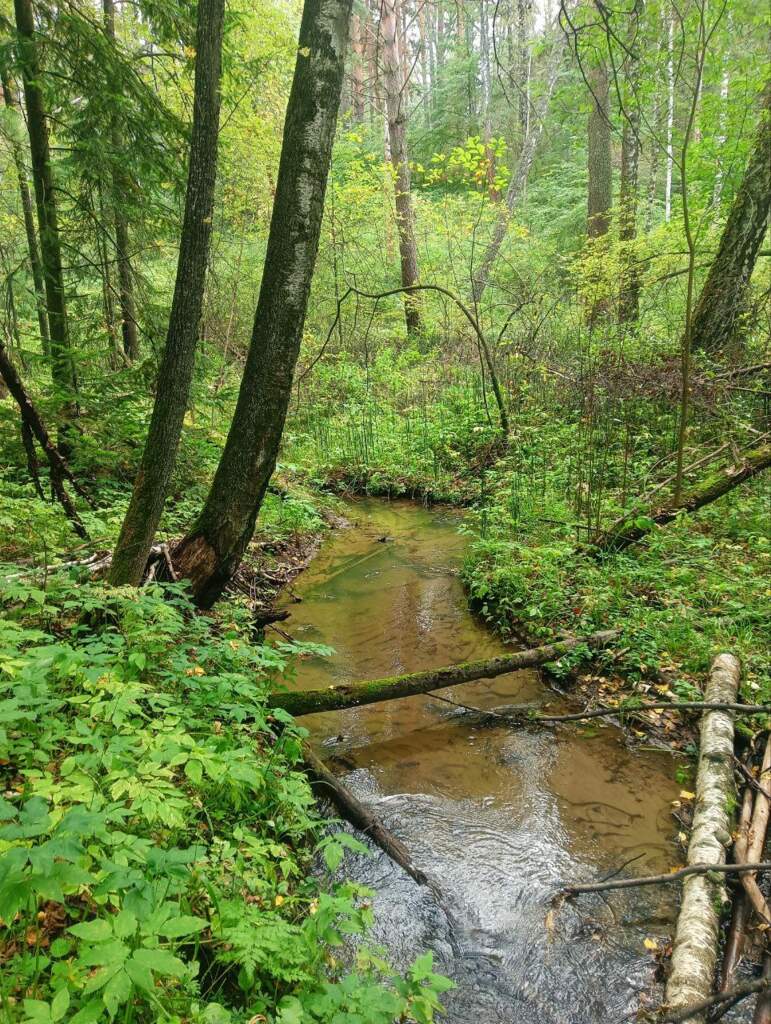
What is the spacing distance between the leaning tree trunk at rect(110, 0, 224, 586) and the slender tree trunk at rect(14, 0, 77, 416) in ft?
5.76

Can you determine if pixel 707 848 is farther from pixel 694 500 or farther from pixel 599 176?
pixel 599 176

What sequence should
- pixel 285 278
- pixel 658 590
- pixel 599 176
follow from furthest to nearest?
pixel 599 176, pixel 658 590, pixel 285 278

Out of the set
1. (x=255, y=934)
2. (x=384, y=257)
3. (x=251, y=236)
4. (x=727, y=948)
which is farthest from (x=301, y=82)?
(x=384, y=257)

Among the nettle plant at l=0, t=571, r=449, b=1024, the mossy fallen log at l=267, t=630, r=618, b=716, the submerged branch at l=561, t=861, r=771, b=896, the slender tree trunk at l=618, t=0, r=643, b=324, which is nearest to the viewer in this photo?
the nettle plant at l=0, t=571, r=449, b=1024

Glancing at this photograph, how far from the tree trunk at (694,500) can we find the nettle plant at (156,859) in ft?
12.9

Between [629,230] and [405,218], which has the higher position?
[405,218]

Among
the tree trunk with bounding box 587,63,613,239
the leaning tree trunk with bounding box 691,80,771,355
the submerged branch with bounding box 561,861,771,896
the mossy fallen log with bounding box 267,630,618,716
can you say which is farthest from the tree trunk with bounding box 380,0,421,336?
the submerged branch with bounding box 561,861,771,896

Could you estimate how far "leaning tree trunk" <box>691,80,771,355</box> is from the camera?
7.59m

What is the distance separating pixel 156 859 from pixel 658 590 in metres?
4.66

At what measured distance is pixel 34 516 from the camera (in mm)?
4645

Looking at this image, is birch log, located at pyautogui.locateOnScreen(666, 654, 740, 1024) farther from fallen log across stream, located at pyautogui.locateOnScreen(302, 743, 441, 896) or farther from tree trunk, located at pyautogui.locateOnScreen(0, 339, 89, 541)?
tree trunk, located at pyautogui.locateOnScreen(0, 339, 89, 541)

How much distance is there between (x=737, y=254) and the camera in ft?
26.2

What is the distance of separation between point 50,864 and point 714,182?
11.6m

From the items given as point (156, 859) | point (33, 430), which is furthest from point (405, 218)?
point (156, 859)
